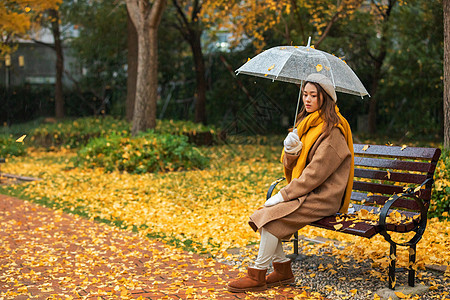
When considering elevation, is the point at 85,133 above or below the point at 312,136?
below

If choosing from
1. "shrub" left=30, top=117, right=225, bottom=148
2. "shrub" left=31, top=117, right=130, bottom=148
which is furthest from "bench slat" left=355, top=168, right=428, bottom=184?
"shrub" left=31, top=117, right=130, bottom=148

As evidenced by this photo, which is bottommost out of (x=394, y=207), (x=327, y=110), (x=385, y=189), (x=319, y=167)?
(x=394, y=207)

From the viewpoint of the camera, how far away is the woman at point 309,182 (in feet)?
12.2

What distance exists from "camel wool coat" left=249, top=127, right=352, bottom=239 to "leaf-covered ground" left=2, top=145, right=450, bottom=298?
2.76ft

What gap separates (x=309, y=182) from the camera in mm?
3701

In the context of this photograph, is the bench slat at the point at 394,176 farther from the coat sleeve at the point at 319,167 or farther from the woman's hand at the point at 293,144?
the woman's hand at the point at 293,144

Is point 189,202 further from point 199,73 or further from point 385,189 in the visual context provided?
point 199,73

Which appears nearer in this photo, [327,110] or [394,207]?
[327,110]

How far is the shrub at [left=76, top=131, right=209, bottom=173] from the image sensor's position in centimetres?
983

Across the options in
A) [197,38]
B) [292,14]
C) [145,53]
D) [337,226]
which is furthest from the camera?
[197,38]

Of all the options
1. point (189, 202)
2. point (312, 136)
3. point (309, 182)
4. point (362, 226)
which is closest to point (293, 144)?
point (312, 136)

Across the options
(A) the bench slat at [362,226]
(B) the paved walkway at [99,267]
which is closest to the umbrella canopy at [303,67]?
(A) the bench slat at [362,226]

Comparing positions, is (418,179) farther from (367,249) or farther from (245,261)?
(245,261)

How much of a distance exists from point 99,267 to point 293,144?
208 cm
